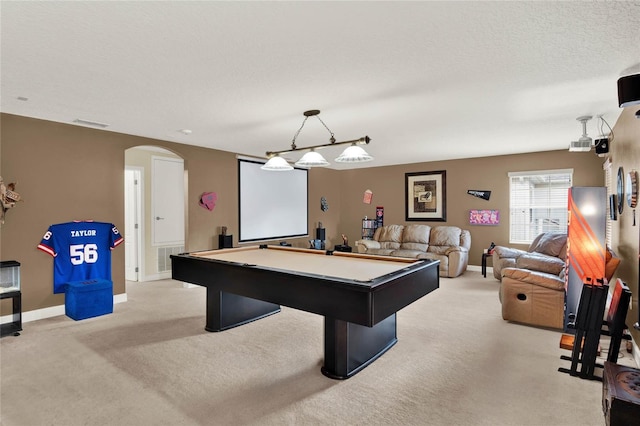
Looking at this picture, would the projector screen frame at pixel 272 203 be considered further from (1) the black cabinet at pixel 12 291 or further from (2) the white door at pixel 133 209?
(1) the black cabinet at pixel 12 291

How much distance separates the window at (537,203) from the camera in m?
6.50

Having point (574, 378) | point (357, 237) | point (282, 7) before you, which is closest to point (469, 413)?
point (574, 378)

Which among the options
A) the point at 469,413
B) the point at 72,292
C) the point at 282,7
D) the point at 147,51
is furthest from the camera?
the point at 72,292

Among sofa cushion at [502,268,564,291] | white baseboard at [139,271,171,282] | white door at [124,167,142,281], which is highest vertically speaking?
white door at [124,167,142,281]

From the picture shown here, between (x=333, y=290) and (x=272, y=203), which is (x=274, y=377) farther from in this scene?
(x=272, y=203)

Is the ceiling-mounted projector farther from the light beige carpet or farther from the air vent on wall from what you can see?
the air vent on wall

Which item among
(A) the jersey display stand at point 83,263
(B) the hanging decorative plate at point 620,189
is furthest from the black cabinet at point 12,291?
(B) the hanging decorative plate at point 620,189

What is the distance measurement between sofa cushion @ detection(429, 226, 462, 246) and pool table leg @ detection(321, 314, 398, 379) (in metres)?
4.59

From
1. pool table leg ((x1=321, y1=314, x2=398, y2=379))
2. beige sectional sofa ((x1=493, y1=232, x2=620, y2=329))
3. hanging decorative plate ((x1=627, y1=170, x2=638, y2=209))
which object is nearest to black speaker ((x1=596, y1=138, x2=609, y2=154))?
hanging decorative plate ((x1=627, y1=170, x2=638, y2=209))

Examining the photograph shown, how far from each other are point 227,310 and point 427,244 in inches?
192

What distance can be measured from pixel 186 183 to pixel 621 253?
238 inches

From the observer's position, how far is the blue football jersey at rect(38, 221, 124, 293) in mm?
4316

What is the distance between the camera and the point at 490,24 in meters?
2.04

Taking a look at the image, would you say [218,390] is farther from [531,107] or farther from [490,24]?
[531,107]
